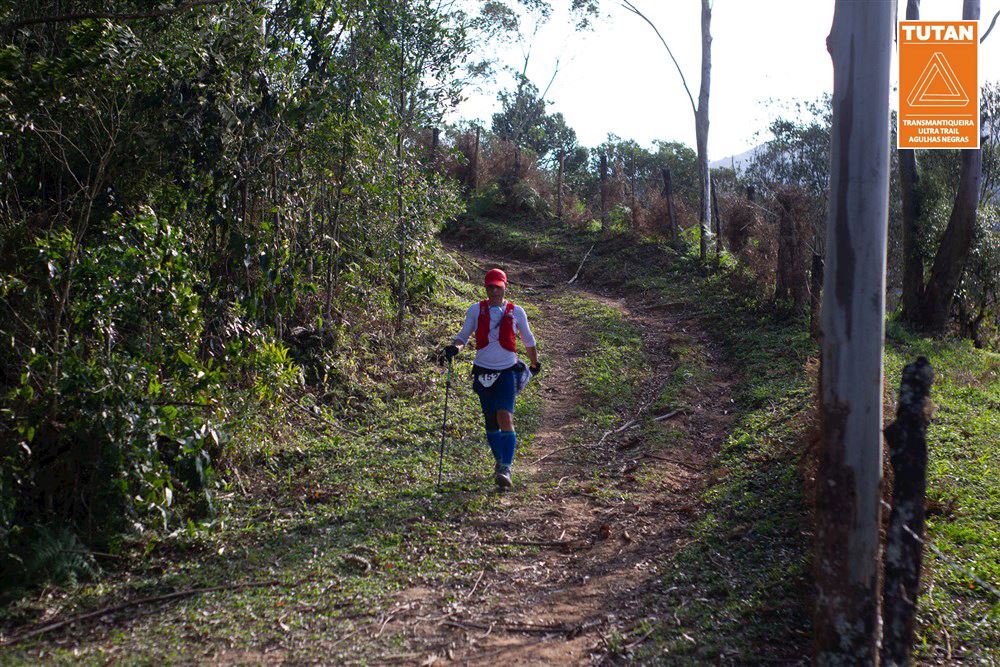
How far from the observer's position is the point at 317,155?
9.13 m

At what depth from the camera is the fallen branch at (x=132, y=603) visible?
14.9 ft

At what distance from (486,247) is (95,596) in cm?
2008

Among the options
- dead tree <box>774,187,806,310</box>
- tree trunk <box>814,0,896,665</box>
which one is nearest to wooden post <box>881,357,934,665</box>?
tree trunk <box>814,0,896,665</box>

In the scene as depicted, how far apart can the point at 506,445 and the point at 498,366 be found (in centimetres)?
73

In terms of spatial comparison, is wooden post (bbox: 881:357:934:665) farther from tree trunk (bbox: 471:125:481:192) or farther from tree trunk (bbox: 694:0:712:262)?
tree trunk (bbox: 471:125:481:192)

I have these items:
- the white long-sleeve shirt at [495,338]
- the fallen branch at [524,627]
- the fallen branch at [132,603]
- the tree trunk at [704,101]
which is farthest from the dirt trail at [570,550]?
the tree trunk at [704,101]

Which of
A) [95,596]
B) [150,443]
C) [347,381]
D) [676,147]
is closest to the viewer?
[95,596]

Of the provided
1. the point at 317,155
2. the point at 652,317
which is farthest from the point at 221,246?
the point at 652,317

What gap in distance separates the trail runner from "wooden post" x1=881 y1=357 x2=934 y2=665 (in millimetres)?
4014

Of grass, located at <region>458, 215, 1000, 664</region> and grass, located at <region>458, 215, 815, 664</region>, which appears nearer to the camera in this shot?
grass, located at <region>458, 215, 1000, 664</region>

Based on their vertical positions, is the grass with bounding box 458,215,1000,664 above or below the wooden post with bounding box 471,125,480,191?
below

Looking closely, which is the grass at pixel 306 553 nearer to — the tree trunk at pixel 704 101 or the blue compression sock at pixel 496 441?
the blue compression sock at pixel 496 441

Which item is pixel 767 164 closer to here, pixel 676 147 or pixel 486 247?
pixel 486 247

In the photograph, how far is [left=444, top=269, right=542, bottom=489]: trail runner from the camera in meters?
7.26
